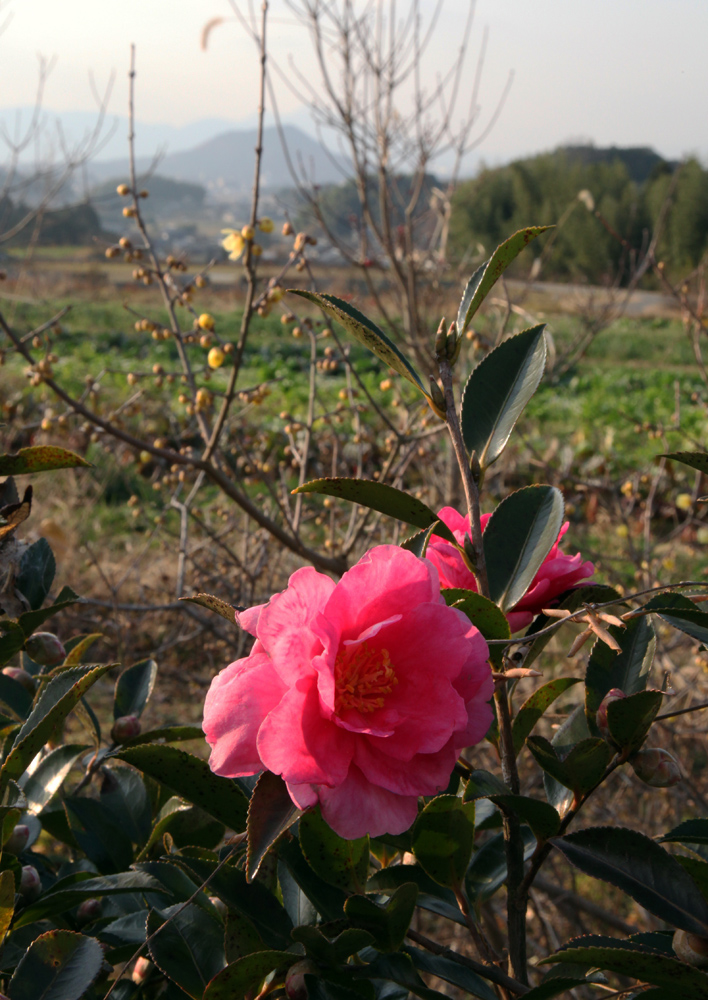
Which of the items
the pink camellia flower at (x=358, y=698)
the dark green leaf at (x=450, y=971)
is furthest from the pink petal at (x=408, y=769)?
the dark green leaf at (x=450, y=971)

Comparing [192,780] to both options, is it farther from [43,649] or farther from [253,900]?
[43,649]

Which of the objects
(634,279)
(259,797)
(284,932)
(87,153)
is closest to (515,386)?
(259,797)

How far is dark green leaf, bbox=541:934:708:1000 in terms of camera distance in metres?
0.52

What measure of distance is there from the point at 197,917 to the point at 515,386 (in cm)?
56

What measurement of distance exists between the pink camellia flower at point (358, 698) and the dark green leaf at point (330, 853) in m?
0.13

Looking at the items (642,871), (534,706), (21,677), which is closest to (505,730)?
(534,706)

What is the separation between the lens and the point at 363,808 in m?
0.51

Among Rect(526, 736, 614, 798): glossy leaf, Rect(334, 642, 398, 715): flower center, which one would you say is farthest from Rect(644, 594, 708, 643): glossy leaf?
Rect(334, 642, 398, 715): flower center

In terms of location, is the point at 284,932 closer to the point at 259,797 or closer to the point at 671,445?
the point at 259,797

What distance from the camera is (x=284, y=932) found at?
2.14 ft

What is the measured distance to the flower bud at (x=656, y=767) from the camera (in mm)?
580

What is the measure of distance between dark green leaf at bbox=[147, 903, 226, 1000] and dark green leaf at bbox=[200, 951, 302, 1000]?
0.07 m

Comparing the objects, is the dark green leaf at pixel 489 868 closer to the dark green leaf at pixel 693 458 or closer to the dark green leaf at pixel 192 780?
the dark green leaf at pixel 192 780

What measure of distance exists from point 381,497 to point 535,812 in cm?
27
